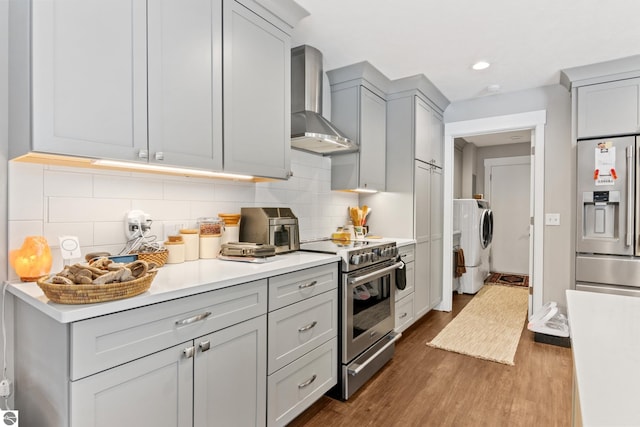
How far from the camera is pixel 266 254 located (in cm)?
198

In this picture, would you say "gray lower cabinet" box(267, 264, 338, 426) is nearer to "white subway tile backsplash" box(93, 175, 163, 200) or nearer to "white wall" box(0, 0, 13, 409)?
"white subway tile backsplash" box(93, 175, 163, 200)

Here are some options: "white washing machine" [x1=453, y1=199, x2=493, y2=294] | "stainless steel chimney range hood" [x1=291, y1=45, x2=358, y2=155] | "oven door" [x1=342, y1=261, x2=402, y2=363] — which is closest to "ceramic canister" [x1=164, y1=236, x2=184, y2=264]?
"oven door" [x1=342, y1=261, x2=402, y2=363]

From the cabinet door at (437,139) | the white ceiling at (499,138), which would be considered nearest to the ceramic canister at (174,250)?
the cabinet door at (437,139)

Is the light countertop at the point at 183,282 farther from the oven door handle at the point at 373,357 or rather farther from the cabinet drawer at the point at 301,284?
the oven door handle at the point at 373,357

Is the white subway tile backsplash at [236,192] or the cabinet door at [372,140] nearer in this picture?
the white subway tile backsplash at [236,192]

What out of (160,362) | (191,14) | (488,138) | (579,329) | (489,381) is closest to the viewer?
(579,329)

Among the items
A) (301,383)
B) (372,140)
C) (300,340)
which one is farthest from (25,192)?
(372,140)

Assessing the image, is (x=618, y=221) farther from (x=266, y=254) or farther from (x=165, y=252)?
(x=165, y=252)

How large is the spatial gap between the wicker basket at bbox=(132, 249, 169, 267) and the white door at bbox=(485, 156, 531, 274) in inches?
244

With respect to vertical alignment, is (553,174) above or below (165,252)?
above

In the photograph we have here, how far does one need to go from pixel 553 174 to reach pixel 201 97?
11.5 ft

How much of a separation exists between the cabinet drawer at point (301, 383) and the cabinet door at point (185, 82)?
1.17 metres

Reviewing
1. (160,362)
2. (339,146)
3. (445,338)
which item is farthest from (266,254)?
(445,338)

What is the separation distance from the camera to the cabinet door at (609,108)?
9.50ft
